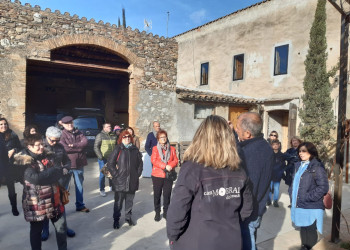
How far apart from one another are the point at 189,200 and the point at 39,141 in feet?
6.60

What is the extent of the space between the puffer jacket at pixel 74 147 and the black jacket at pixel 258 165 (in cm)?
314

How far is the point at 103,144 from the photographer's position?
18.9ft

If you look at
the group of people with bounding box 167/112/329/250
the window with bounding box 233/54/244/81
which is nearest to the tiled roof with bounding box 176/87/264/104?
the window with bounding box 233/54/244/81

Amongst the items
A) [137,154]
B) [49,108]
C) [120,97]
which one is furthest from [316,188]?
[49,108]

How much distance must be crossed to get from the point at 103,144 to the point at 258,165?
409 centimetres

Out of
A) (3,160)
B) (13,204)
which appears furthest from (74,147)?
(13,204)

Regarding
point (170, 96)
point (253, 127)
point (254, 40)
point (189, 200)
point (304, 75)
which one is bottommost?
point (189, 200)

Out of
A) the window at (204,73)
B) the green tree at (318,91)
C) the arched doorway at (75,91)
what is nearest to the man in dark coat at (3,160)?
the green tree at (318,91)

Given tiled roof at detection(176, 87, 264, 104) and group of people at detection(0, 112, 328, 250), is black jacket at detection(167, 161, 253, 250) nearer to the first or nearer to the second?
group of people at detection(0, 112, 328, 250)

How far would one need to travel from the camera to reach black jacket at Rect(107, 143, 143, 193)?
402 centimetres

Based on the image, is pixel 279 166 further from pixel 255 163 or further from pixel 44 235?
pixel 44 235

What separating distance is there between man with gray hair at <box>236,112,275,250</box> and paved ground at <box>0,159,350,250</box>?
136cm

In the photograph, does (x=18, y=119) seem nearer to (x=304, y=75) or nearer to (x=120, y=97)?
(x=120, y=97)

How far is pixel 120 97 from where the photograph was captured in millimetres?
15922
